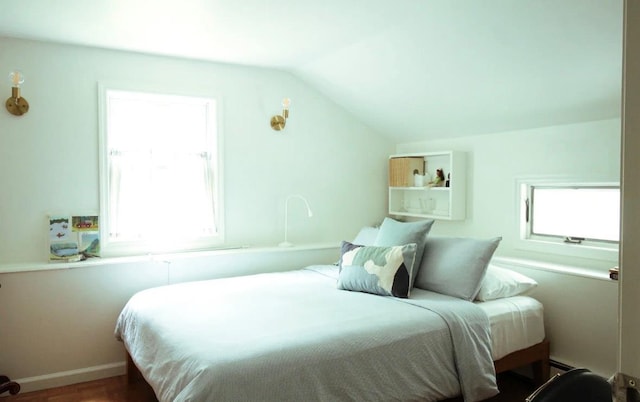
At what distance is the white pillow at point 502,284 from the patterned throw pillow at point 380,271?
1.50 ft

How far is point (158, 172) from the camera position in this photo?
3531 millimetres

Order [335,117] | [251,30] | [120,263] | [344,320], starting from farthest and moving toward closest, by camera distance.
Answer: [335,117], [120,263], [251,30], [344,320]

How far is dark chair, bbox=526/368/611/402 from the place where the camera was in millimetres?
1146

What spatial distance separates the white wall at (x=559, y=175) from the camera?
267 cm

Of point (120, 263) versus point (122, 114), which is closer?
point (120, 263)

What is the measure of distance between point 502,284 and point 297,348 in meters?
1.49

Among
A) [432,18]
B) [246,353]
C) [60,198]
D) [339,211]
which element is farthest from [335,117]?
[246,353]

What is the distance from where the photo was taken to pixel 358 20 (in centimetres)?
271

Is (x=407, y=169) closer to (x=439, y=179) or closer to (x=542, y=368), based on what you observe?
(x=439, y=179)

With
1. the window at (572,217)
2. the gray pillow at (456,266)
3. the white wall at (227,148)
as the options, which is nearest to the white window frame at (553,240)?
the window at (572,217)

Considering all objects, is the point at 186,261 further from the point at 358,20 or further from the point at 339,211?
the point at 358,20

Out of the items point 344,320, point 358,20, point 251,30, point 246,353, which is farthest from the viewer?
point 251,30

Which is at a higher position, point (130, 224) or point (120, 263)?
point (130, 224)

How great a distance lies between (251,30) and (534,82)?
1.77 m
